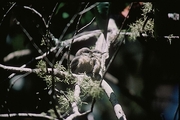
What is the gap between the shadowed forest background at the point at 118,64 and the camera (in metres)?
3.25

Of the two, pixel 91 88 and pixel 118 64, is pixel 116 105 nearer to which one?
pixel 91 88

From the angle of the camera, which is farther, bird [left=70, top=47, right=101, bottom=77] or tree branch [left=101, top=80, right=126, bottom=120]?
bird [left=70, top=47, right=101, bottom=77]

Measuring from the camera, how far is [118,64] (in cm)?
518

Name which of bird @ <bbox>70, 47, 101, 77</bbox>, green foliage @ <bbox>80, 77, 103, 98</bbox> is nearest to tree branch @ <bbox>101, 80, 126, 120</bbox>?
green foliage @ <bbox>80, 77, 103, 98</bbox>

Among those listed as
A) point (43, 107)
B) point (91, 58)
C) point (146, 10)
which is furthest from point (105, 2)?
point (43, 107)

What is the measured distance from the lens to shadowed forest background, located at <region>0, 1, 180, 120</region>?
10.7ft

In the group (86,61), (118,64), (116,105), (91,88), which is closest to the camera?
(116,105)

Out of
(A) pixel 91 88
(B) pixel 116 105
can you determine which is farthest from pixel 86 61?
(B) pixel 116 105

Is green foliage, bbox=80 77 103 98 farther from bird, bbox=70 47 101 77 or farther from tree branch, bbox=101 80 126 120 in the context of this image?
bird, bbox=70 47 101 77

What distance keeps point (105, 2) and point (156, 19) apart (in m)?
0.47

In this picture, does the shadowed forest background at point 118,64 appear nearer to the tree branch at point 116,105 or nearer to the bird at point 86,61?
the bird at point 86,61

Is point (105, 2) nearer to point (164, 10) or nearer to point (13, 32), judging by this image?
point (164, 10)

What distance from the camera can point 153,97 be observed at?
4.61 m

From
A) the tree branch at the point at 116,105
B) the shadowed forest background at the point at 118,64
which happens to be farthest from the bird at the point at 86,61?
the tree branch at the point at 116,105
